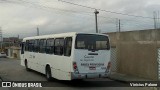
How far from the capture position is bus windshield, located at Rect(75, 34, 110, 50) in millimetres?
13082

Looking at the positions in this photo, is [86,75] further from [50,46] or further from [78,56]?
[50,46]

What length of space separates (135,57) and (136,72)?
0.90m

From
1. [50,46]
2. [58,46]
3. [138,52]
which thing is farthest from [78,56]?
[138,52]

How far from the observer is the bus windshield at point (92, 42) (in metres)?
13.1

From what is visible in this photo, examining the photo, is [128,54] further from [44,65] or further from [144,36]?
[44,65]

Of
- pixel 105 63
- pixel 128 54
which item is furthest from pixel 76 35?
pixel 128 54

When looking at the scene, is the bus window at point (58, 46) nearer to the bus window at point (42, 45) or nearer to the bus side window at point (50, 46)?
the bus side window at point (50, 46)

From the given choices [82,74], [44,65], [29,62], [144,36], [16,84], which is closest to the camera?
[82,74]

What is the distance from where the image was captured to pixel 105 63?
44.9 ft

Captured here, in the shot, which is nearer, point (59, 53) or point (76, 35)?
point (76, 35)

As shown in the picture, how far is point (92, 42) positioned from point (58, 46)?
6.81 ft

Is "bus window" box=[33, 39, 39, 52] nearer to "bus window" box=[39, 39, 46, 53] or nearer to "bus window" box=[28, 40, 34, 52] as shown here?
"bus window" box=[39, 39, 46, 53]

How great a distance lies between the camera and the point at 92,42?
13.5m

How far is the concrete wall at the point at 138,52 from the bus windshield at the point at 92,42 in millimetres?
2670
